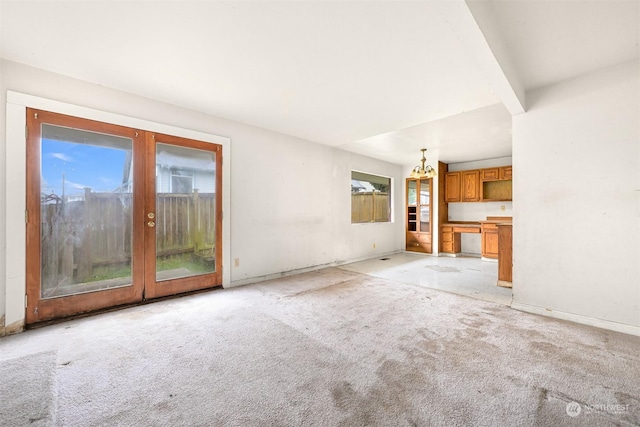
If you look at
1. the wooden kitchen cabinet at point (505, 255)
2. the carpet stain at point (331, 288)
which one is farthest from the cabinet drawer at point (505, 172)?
the carpet stain at point (331, 288)

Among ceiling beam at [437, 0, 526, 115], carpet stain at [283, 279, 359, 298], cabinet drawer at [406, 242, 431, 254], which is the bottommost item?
carpet stain at [283, 279, 359, 298]

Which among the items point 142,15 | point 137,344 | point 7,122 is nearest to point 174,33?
point 142,15

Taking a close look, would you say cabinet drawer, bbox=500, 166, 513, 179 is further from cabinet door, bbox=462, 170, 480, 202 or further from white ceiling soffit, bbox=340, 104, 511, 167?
cabinet door, bbox=462, 170, 480, 202

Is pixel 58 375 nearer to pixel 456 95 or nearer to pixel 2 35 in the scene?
pixel 2 35

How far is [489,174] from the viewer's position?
6.00 metres

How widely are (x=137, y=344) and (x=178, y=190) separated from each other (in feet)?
6.09

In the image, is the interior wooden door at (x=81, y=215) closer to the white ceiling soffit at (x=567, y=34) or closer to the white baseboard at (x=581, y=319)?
the white ceiling soffit at (x=567, y=34)

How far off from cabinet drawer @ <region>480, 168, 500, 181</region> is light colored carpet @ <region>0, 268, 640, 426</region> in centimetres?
424

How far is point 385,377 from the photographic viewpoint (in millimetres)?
1646

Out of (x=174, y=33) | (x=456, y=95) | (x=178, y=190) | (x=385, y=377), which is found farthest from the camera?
(x=178, y=190)

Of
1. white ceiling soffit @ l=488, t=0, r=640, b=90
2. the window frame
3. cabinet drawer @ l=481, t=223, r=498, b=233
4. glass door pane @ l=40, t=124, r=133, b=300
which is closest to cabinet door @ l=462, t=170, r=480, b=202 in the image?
cabinet drawer @ l=481, t=223, r=498, b=233

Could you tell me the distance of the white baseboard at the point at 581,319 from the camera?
2.25 metres

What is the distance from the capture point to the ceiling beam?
1454 mm

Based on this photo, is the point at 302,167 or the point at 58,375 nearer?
the point at 58,375
